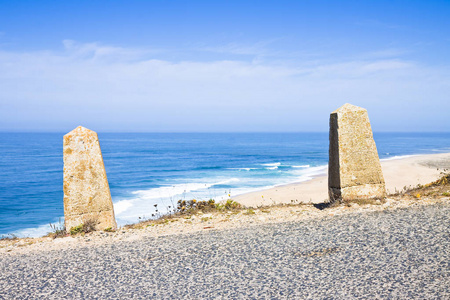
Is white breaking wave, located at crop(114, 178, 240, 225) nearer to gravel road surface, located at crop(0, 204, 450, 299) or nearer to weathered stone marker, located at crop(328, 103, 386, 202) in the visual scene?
weathered stone marker, located at crop(328, 103, 386, 202)

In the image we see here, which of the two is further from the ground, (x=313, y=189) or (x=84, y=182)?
(x=84, y=182)

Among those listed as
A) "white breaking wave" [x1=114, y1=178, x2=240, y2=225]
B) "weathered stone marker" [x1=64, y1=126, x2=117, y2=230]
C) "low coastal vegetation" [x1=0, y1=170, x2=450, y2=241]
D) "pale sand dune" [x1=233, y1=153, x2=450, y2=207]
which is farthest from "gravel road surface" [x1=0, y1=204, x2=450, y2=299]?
"white breaking wave" [x1=114, y1=178, x2=240, y2=225]

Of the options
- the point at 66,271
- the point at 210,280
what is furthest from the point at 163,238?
the point at 210,280

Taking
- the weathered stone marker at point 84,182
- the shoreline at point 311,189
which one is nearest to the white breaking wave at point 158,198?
the shoreline at point 311,189

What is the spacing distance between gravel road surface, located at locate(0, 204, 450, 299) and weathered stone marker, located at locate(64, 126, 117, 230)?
1.44m

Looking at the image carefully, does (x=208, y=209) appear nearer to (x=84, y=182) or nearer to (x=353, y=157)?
(x=84, y=182)

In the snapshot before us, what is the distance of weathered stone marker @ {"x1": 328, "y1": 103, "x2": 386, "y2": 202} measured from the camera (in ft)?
29.2

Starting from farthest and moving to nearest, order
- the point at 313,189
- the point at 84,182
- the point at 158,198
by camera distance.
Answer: the point at 158,198
the point at 313,189
the point at 84,182

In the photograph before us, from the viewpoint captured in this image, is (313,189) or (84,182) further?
(313,189)

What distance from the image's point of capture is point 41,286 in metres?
5.03

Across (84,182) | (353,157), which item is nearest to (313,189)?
(353,157)

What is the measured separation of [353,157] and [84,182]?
256 inches

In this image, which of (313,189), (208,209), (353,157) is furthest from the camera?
(313,189)

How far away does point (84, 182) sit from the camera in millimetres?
8141
